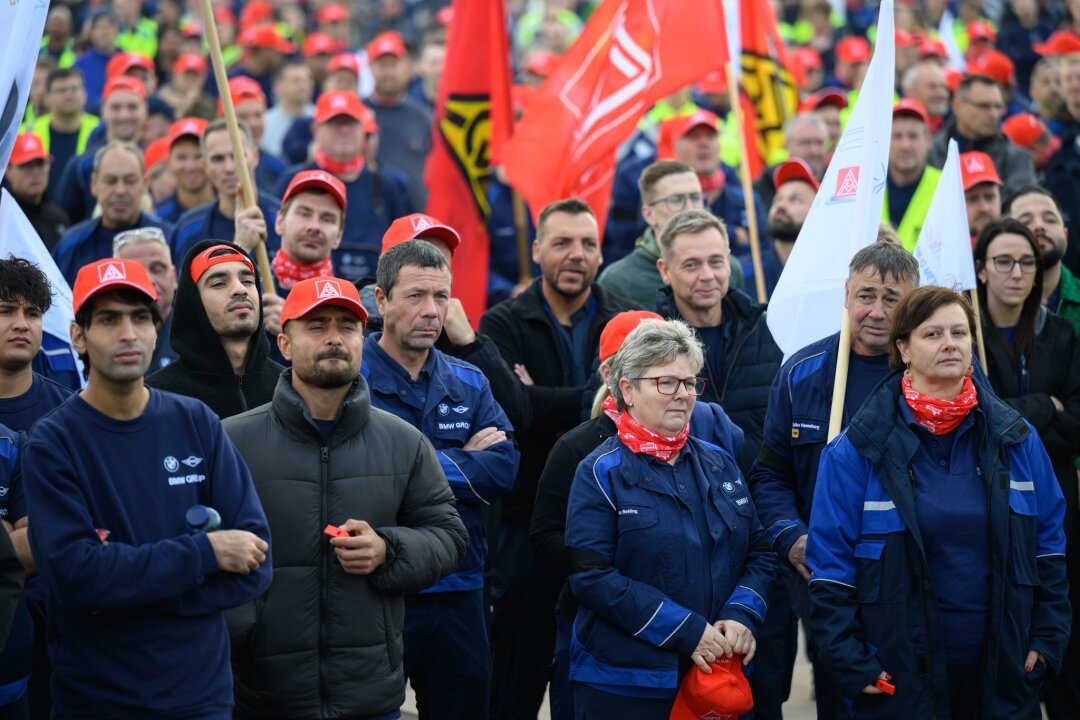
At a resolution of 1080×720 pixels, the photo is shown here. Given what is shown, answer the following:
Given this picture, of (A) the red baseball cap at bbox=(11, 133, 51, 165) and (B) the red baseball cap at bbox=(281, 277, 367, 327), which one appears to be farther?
(A) the red baseball cap at bbox=(11, 133, 51, 165)

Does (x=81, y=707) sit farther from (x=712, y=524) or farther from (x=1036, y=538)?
(x=1036, y=538)

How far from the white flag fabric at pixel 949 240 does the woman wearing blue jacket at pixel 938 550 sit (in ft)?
5.33

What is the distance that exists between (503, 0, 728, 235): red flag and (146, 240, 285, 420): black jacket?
3497 millimetres

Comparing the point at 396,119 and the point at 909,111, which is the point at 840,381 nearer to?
the point at 909,111

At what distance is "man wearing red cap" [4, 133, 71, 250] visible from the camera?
10.7 m

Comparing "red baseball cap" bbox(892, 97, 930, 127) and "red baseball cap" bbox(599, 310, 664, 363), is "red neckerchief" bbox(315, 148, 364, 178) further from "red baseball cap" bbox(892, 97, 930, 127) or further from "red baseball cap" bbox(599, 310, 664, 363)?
"red baseball cap" bbox(599, 310, 664, 363)

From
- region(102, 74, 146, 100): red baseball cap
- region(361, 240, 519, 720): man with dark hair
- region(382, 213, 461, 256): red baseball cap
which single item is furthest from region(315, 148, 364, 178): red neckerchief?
region(361, 240, 519, 720): man with dark hair

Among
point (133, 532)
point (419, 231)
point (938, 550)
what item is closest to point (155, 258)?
point (419, 231)

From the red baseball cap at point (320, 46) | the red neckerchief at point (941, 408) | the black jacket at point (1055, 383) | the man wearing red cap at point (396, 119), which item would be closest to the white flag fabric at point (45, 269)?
the red neckerchief at point (941, 408)

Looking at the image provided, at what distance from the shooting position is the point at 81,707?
4.87 metres

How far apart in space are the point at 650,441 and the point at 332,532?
1278 mm

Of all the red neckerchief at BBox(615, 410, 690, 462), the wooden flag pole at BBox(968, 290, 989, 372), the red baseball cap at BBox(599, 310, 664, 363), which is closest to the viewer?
the red neckerchief at BBox(615, 410, 690, 462)

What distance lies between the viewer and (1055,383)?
7.58 metres

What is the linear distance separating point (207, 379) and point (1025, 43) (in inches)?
573
